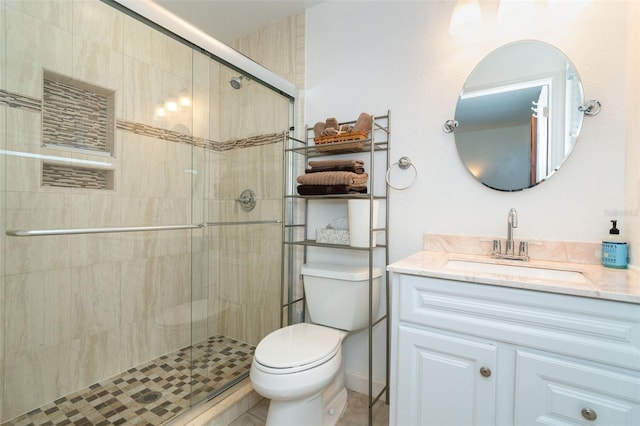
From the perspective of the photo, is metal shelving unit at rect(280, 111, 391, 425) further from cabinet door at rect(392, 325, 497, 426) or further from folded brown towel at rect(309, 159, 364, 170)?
cabinet door at rect(392, 325, 497, 426)

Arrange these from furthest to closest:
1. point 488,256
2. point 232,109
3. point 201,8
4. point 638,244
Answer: point 201,8 → point 232,109 → point 488,256 → point 638,244

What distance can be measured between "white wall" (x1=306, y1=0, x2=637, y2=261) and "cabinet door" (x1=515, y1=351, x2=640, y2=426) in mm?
623

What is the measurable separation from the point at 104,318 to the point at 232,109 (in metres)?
1.36

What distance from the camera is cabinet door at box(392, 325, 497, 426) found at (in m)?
1.02

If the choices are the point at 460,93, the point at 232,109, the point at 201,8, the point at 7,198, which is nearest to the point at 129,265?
the point at 7,198

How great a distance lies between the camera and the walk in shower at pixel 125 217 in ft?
3.99

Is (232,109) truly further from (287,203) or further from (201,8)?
(201,8)

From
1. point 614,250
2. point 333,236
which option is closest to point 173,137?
point 333,236

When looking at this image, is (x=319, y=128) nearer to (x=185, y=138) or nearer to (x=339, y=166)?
(x=339, y=166)

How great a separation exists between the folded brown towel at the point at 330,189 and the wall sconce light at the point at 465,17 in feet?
2.98

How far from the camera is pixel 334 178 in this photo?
61.6 inches

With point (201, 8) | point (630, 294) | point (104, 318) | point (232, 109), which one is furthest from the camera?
point (201, 8)

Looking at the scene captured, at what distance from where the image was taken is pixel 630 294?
2.67 ft

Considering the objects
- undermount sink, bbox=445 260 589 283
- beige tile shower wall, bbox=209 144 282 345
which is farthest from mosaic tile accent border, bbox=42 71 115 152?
undermount sink, bbox=445 260 589 283
